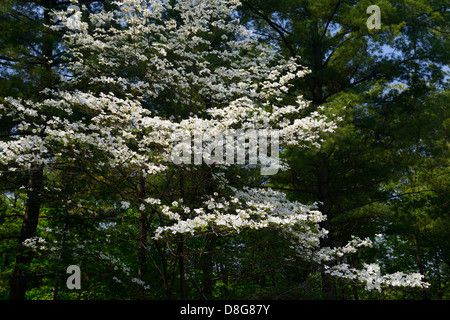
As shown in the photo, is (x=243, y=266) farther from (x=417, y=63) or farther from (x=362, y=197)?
(x=417, y=63)

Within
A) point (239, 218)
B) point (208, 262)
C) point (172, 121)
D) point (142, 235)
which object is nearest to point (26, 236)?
point (142, 235)

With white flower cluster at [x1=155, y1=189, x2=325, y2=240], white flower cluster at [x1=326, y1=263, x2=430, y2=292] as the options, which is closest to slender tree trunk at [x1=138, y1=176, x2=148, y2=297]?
white flower cluster at [x1=155, y1=189, x2=325, y2=240]

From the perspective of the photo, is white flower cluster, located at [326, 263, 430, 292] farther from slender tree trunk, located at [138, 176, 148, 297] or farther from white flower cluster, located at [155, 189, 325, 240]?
slender tree trunk, located at [138, 176, 148, 297]

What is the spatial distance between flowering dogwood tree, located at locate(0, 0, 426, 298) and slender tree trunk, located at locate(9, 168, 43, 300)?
0.78 meters

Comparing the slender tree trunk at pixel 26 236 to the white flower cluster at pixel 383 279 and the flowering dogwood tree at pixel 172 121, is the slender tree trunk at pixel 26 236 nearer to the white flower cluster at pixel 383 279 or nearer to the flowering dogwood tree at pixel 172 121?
the flowering dogwood tree at pixel 172 121

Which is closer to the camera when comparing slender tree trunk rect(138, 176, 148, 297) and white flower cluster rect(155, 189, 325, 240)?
white flower cluster rect(155, 189, 325, 240)

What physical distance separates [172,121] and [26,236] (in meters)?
4.17

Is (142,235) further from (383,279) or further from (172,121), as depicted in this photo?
(383,279)

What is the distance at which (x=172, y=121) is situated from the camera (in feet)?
24.8

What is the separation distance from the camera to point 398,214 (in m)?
10.2

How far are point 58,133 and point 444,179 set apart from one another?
10.5 m

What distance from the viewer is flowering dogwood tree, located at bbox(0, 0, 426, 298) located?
17.9 feet

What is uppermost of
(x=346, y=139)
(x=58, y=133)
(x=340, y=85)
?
(x=340, y=85)

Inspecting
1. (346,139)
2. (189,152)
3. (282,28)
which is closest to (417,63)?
(346,139)
